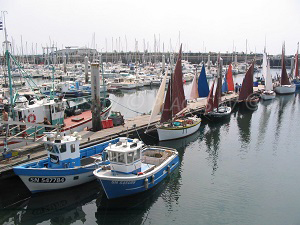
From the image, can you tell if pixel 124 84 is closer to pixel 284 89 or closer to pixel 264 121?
pixel 284 89

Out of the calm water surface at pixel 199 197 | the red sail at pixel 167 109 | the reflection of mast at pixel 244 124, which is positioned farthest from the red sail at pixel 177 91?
the reflection of mast at pixel 244 124

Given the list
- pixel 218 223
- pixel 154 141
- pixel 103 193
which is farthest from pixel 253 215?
pixel 154 141

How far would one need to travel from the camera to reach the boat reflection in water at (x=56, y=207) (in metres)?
18.5

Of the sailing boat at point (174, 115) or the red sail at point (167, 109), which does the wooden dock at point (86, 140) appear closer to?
the sailing boat at point (174, 115)

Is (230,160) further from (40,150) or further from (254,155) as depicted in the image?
(40,150)

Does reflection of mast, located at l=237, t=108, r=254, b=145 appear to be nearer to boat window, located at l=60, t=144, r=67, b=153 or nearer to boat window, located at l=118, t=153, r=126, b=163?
boat window, located at l=118, t=153, r=126, b=163

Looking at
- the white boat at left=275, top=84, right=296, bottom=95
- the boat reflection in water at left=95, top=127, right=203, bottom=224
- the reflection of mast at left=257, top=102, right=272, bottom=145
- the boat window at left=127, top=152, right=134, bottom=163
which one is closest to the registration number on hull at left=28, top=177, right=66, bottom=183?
the boat reflection in water at left=95, top=127, right=203, bottom=224

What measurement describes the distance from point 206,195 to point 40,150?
47.1 feet

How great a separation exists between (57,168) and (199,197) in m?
10.9

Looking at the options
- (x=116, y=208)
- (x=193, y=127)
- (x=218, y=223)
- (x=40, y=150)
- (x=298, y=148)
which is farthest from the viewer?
(x=193, y=127)

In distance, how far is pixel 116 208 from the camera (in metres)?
19.5

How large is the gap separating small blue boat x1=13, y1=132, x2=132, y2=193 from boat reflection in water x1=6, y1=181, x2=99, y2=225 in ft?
1.83

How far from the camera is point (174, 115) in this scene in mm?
35125

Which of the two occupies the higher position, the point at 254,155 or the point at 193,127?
the point at 193,127
